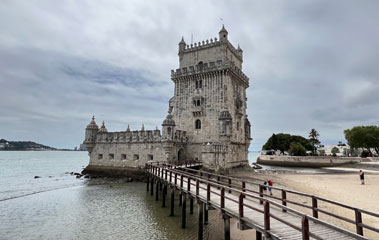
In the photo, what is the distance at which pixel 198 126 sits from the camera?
107 ft

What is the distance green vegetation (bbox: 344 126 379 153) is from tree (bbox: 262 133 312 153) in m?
20.3

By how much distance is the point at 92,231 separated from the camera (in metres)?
12.8

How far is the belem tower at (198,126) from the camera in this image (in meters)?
29.7

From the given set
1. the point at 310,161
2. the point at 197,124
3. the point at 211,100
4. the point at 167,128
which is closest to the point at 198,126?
the point at 197,124

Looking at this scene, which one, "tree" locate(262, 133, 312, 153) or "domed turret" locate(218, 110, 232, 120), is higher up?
"domed turret" locate(218, 110, 232, 120)

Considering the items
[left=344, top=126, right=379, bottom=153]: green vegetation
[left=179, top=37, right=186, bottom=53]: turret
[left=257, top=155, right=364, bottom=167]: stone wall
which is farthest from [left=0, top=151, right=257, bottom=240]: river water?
[left=344, top=126, right=379, bottom=153]: green vegetation

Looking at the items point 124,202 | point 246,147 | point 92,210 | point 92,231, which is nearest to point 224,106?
point 246,147

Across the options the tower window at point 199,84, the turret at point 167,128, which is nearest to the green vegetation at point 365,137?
the tower window at point 199,84

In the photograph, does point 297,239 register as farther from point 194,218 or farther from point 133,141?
point 133,141

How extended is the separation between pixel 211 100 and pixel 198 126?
4.31 metres

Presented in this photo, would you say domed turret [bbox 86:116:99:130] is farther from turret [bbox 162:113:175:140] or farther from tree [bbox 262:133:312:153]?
tree [bbox 262:133:312:153]

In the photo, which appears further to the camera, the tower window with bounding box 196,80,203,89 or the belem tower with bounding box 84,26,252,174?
the tower window with bounding box 196,80,203,89

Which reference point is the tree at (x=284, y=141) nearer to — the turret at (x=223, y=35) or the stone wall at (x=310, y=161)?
the stone wall at (x=310, y=161)

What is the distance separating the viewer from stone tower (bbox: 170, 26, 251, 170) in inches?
1165
